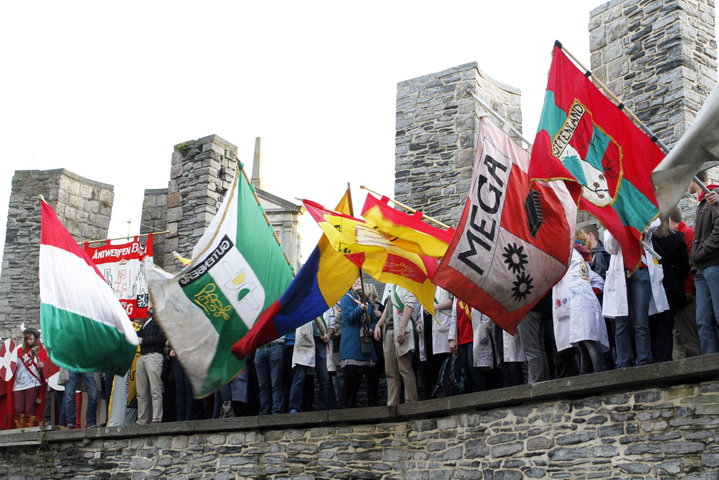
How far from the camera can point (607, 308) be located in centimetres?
784

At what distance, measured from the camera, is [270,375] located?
10.7 meters

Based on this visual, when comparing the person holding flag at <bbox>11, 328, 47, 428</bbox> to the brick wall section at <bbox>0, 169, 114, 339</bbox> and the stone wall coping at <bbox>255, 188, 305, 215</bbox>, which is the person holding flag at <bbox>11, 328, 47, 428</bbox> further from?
the stone wall coping at <bbox>255, 188, 305, 215</bbox>

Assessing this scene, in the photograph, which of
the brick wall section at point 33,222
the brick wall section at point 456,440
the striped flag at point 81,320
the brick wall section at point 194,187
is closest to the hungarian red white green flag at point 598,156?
the brick wall section at point 456,440

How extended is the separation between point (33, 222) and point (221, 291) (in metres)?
7.96

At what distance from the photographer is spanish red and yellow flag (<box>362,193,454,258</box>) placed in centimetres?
920

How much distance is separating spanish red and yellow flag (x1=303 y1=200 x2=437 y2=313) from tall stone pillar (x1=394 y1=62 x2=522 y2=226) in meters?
4.66

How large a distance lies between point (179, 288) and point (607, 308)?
4554 mm

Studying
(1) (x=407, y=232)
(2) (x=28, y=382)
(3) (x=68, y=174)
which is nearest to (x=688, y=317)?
(1) (x=407, y=232)

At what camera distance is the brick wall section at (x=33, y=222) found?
1623cm

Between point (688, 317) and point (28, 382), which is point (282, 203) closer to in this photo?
point (28, 382)

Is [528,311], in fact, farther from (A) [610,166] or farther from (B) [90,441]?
(B) [90,441]

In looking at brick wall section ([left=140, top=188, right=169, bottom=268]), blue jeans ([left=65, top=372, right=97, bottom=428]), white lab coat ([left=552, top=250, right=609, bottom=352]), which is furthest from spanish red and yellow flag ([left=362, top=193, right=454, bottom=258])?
brick wall section ([left=140, top=188, right=169, bottom=268])

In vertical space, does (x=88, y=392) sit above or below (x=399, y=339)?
below

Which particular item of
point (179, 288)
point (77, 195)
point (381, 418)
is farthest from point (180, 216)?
point (381, 418)
